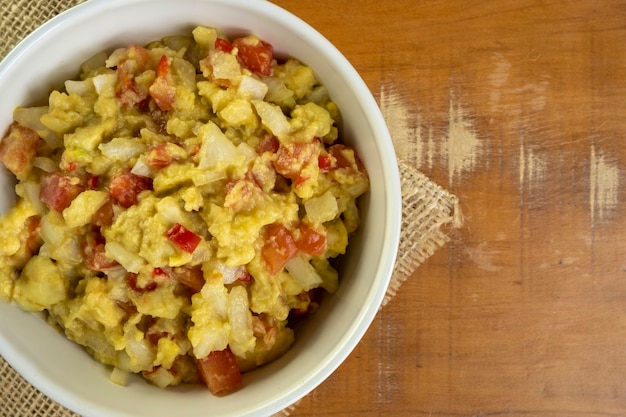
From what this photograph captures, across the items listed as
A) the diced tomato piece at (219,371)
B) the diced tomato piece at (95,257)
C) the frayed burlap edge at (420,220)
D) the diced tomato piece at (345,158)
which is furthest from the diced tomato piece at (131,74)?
the frayed burlap edge at (420,220)

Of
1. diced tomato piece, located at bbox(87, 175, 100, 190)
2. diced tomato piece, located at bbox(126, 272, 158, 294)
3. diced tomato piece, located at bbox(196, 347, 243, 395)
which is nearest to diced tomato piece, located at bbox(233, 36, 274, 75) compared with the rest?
diced tomato piece, located at bbox(87, 175, 100, 190)

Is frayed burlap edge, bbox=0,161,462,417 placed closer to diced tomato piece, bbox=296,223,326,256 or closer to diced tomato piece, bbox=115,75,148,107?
diced tomato piece, bbox=296,223,326,256

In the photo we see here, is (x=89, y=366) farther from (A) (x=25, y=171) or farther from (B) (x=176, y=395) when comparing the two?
(A) (x=25, y=171)

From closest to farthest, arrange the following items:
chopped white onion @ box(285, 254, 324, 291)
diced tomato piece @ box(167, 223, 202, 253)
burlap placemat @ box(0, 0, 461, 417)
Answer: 1. diced tomato piece @ box(167, 223, 202, 253)
2. chopped white onion @ box(285, 254, 324, 291)
3. burlap placemat @ box(0, 0, 461, 417)

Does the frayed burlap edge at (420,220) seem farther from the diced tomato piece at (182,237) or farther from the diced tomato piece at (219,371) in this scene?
the diced tomato piece at (182,237)

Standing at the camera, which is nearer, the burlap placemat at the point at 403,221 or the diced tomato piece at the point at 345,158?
the diced tomato piece at the point at 345,158

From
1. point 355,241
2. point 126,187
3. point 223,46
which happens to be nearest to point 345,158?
point 355,241

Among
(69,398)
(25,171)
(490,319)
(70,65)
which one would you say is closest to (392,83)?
(490,319)
